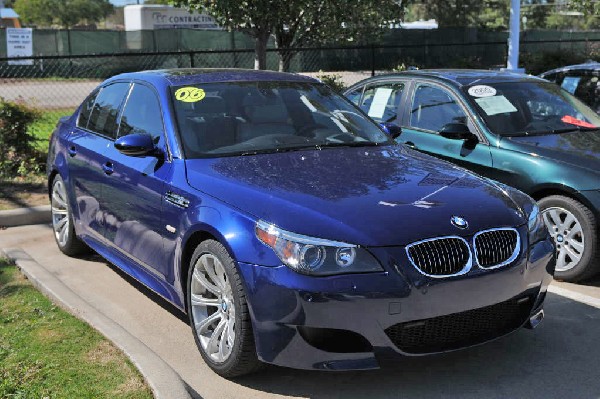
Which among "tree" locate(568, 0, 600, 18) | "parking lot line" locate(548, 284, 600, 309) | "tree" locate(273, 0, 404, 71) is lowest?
"parking lot line" locate(548, 284, 600, 309)

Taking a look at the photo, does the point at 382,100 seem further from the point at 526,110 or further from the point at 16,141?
the point at 16,141

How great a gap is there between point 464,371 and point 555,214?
83.3 inches

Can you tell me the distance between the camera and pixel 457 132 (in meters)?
6.05

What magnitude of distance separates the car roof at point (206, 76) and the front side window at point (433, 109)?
5.22 ft

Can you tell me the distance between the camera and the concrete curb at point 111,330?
3573 millimetres

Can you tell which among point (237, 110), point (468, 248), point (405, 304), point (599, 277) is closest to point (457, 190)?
point (468, 248)

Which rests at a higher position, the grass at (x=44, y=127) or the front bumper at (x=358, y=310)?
the front bumper at (x=358, y=310)

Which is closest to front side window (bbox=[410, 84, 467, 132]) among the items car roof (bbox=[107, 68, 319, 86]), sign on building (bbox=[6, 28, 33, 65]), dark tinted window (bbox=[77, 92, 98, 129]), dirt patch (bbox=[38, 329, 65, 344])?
car roof (bbox=[107, 68, 319, 86])

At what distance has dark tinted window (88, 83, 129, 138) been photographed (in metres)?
5.46

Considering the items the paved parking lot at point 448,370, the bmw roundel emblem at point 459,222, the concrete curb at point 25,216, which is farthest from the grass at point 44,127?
the bmw roundel emblem at point 459,222

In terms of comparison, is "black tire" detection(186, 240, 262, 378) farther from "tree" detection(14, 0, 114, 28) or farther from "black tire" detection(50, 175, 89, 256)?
"tree" detection(14, 0, 114, 28)

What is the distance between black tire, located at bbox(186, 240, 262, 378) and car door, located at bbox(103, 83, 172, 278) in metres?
0.67

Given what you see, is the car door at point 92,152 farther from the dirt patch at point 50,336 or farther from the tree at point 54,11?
the tree at point 54,11

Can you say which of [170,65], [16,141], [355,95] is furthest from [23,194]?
[170,65]
